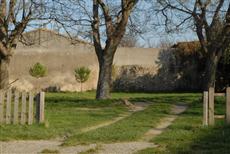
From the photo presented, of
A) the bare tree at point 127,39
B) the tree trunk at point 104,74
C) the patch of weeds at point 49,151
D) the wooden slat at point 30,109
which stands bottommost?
the patch of weeds at point 49,151

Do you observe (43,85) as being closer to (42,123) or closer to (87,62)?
(87,62)

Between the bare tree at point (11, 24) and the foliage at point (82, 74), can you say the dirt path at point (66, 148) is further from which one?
the foliage at point (82, 74)

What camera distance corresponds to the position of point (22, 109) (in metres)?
14.5

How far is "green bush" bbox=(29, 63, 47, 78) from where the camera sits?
4462 cm

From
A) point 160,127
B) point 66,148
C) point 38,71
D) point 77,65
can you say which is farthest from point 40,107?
point 77,65

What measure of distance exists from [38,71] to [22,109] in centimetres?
3027

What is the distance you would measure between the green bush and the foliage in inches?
105

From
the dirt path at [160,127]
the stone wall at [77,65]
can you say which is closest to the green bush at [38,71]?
the stone wall at [77,65]

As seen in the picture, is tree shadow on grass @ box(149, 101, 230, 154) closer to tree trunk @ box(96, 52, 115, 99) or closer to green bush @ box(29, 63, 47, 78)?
tree trunk @ box(96, 52, 115, 99)

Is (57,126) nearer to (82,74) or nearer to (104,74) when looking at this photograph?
(104,74)

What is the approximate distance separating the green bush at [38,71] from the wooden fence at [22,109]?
29893 mm

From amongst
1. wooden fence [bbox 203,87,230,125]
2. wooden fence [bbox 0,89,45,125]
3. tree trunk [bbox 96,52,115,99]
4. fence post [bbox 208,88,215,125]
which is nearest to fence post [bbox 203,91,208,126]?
wooden fence [bbox 203,87,230,125]

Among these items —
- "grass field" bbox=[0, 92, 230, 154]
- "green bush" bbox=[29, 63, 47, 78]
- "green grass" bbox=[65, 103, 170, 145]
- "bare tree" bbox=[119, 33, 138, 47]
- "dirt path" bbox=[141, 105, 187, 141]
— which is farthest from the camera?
"green bush" bbox=[29, 63, 47, 78]

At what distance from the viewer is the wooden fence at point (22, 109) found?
1463cm
